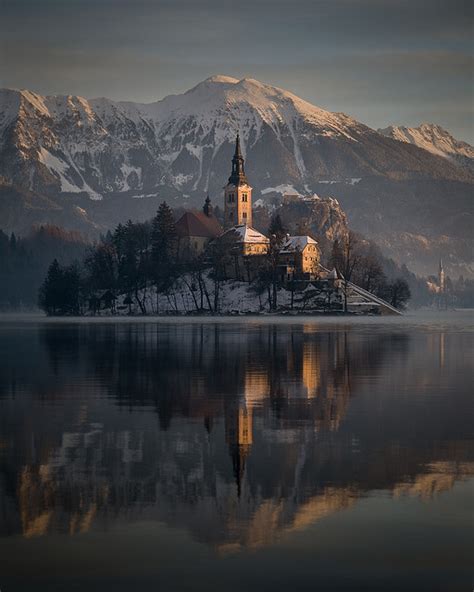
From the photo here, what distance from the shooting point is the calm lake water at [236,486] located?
65.1 feet

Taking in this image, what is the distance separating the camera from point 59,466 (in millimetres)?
28531

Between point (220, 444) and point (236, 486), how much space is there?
6.15 metres

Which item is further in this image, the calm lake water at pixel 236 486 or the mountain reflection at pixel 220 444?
the mountain reflection at pixel 220 444

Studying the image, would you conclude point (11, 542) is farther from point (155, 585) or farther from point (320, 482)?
point (320, 482)

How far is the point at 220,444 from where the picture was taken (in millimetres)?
32062

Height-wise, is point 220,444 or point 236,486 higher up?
point 220,444

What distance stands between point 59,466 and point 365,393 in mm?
20398

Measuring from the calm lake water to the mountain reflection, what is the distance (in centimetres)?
7

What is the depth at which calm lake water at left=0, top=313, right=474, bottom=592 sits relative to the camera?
19828 mm

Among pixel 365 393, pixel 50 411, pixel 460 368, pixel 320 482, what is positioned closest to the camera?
pixel 320 482

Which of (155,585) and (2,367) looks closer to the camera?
(155,585)

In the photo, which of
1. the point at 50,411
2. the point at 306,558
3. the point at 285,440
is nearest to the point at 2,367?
the point at 50,411

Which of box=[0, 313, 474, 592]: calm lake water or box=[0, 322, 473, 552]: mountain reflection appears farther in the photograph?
box=[0, 322, 473, 552]: mountain reflection

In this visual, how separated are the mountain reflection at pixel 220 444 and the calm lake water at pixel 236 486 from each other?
0.24 feet
